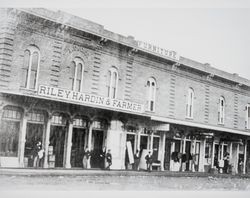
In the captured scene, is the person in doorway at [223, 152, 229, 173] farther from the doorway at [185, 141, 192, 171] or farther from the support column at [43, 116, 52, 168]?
the support column at [43, 116, 52, 168]

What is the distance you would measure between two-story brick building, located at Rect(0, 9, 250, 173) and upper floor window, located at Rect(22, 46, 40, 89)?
0.03 metres

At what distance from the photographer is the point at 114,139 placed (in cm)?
1474

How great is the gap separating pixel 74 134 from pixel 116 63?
3294 mm

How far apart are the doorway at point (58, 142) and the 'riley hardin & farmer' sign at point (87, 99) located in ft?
3.67

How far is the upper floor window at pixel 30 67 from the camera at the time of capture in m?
12.0

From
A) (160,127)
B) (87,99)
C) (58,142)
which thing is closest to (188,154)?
(160,127)

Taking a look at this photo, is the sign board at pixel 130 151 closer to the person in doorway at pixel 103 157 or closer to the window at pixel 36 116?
the person in doorway at pixel 103 157

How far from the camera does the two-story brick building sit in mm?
11703

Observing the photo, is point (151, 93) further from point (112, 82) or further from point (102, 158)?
point (102, 158)

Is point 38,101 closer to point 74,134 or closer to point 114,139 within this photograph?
point 74,134

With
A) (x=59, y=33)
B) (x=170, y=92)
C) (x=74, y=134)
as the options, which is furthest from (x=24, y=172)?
(x=170, y=92)

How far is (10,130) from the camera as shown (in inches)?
438

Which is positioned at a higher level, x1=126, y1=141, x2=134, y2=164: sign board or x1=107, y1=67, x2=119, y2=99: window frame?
x1=107, y1=67, x2=119, y2=99: window frame

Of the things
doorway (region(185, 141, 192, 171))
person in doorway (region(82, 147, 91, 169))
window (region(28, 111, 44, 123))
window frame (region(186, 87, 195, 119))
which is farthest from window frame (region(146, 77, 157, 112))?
window (region(28, 111, 44, 123))
